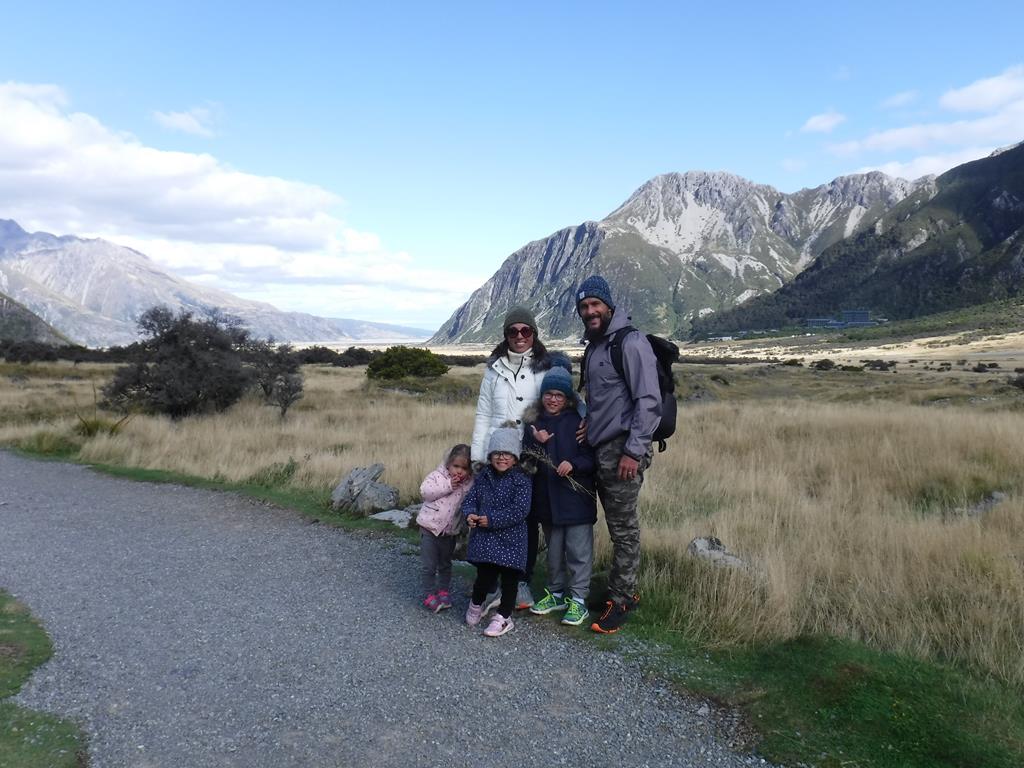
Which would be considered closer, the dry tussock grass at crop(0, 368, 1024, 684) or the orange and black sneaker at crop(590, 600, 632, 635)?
the dry tussock grass at crop(0, 368, 1024, 684)

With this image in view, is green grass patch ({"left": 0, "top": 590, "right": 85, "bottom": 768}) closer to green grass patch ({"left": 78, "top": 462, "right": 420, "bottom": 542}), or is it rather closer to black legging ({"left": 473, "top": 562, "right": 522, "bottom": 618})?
black legging ({"left": 473, "top": 562, "right": 522, "bottom": 618})

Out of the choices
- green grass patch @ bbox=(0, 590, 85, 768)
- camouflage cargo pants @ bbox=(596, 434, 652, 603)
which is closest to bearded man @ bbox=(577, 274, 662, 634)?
camouflage cargo pants @ bbox=(596, 434, 652, 603)

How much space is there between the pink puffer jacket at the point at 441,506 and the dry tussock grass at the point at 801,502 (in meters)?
1.63

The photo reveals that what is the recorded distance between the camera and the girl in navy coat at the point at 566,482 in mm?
4641

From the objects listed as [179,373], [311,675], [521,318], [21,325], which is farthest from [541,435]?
[21,325]

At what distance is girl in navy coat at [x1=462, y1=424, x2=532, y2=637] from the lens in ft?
15.1

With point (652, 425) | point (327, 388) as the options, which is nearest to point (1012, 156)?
point (327, 388)

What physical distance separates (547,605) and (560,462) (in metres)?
1.17

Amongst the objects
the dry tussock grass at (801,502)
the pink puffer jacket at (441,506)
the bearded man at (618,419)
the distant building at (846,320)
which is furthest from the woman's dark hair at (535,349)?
the distant building at (846,320)

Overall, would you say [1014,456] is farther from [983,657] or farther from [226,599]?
[226,599]

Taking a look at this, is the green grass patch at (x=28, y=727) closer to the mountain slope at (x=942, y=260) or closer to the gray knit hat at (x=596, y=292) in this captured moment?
the gray knit hat at (x=596, y=292)

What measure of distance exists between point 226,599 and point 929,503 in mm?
8047

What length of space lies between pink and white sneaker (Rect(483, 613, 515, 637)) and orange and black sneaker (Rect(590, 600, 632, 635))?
60 centimetres

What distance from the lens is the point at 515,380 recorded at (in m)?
4.92
